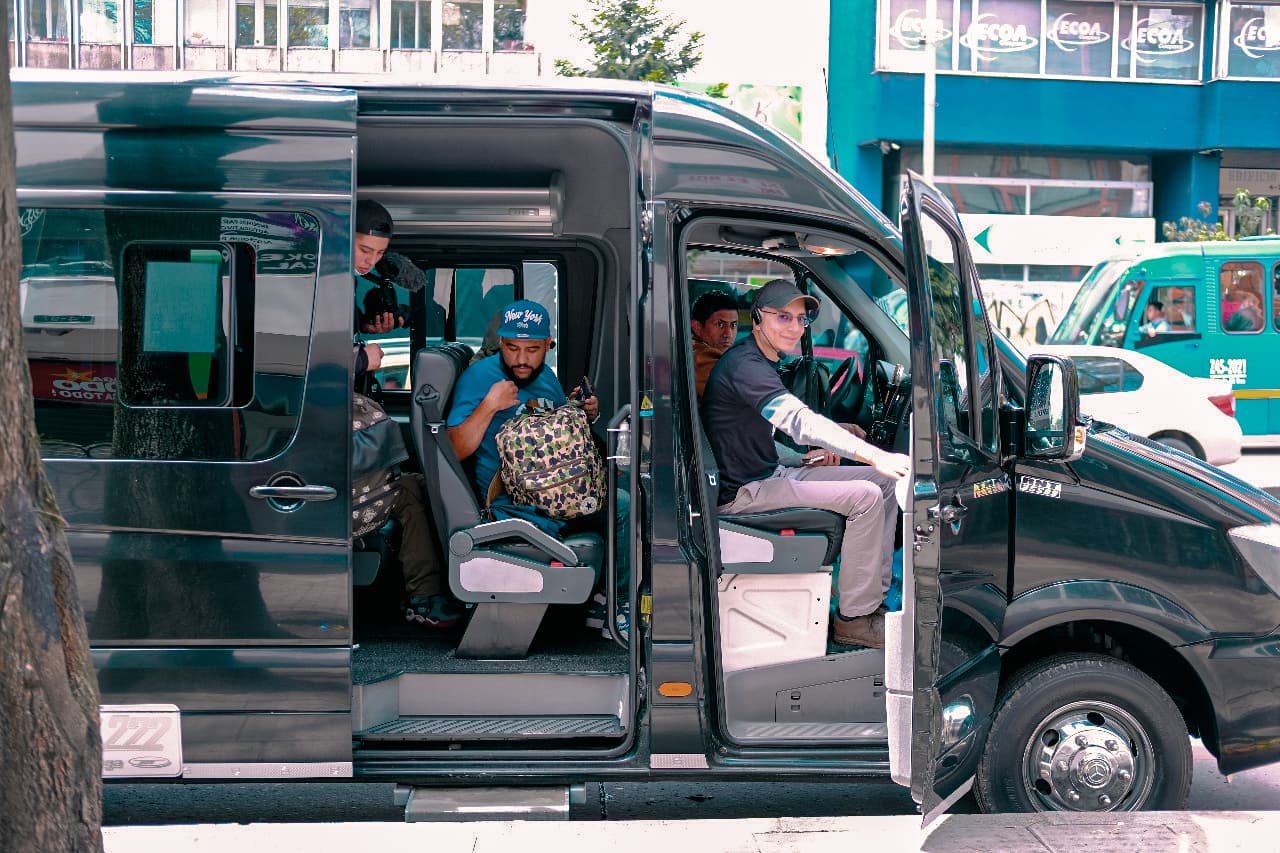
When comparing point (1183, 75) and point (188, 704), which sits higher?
point (1183, 75)

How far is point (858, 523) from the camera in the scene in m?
4.48

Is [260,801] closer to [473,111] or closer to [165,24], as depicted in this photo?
[473,111]

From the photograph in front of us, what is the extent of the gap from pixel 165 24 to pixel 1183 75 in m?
20.0

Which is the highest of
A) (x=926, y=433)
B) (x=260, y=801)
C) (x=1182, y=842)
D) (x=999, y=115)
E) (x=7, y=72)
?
(x=999, y=115)

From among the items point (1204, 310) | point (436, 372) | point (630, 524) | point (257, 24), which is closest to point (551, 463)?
point (436, 372)

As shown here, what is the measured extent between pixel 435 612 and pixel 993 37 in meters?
23.7

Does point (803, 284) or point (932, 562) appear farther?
point (803, 284)

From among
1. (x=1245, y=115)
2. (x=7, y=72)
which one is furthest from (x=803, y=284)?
(x=1245, y=115)

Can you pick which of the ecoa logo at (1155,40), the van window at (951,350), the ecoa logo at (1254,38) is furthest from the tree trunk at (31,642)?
the ecoa logo at (1254,38)

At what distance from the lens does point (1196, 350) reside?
52.1ft

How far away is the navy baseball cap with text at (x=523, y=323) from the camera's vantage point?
518 centimetres

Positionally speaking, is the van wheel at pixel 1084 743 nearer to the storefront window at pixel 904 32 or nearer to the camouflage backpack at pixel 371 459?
the camouflage backpack at pixel 371 459

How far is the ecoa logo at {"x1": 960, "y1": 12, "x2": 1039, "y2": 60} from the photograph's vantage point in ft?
85.4

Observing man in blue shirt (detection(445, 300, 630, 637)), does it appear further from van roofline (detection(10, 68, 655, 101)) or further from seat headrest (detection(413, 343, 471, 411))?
van roofline (detection(10, 68, 655, 101))
